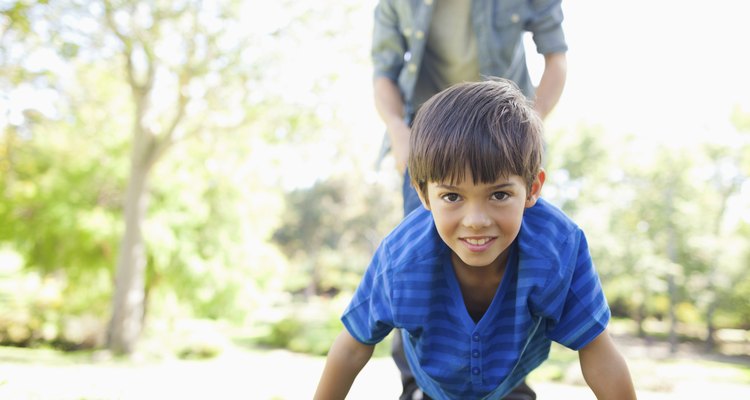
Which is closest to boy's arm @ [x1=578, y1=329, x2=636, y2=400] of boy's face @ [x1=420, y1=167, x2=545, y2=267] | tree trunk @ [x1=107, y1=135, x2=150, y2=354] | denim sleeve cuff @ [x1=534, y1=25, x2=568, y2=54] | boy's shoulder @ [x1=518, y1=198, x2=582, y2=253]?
boy's shoulder @ [x1=518, y1=198, x2=582, y2=253]

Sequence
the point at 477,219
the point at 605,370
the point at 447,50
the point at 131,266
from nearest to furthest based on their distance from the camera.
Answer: the point at 477,219 → the point at 605,370 → the point at 447,50 → the point at 131,266

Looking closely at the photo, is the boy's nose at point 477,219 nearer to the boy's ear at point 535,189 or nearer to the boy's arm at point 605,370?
the boy's ear at point 535,189

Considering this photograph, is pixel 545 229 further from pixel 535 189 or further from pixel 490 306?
pixel 490 306

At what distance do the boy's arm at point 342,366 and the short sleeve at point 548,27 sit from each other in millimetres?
1485

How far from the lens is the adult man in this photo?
2.43 meters

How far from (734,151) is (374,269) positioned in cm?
2488

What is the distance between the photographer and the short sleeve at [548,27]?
98.0 inches

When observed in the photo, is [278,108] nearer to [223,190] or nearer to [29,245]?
[223,190]

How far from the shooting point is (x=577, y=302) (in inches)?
65.2

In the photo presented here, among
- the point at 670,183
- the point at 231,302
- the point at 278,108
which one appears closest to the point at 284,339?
the point at 231,302

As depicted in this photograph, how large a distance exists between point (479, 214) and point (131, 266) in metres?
13.3

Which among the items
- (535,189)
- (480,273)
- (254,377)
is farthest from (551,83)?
(254,377)

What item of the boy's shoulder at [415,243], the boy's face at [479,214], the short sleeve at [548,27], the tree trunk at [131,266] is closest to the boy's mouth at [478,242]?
the boy's face at [479,214]

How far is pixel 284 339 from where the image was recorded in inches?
884
